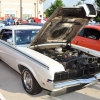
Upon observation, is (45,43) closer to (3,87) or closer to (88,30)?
(3,87)

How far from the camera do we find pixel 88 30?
6.94 metres

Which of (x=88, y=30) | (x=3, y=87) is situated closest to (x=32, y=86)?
(x=3, y=87)

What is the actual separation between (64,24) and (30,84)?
168 cm

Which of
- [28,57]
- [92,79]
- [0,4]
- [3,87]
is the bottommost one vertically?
[3,87]

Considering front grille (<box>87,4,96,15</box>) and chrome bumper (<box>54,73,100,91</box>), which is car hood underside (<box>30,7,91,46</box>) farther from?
chrome bumper (<box>54,73,100,91</box>)

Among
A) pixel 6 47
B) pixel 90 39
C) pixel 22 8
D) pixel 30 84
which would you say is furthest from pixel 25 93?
pixel 22 8

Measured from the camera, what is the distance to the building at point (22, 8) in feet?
127

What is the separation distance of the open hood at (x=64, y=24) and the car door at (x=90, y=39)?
1642 millimetres

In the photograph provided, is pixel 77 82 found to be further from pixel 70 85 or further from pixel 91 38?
pixel 91 38

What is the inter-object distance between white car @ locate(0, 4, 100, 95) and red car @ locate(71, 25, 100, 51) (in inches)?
63.5

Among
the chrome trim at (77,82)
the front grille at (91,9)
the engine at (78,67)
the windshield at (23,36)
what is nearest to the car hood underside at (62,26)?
the front grille at (91,9)

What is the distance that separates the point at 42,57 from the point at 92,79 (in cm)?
112

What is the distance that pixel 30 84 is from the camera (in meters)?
3.98

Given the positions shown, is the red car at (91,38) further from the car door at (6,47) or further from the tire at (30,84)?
the tire at (30,84)
